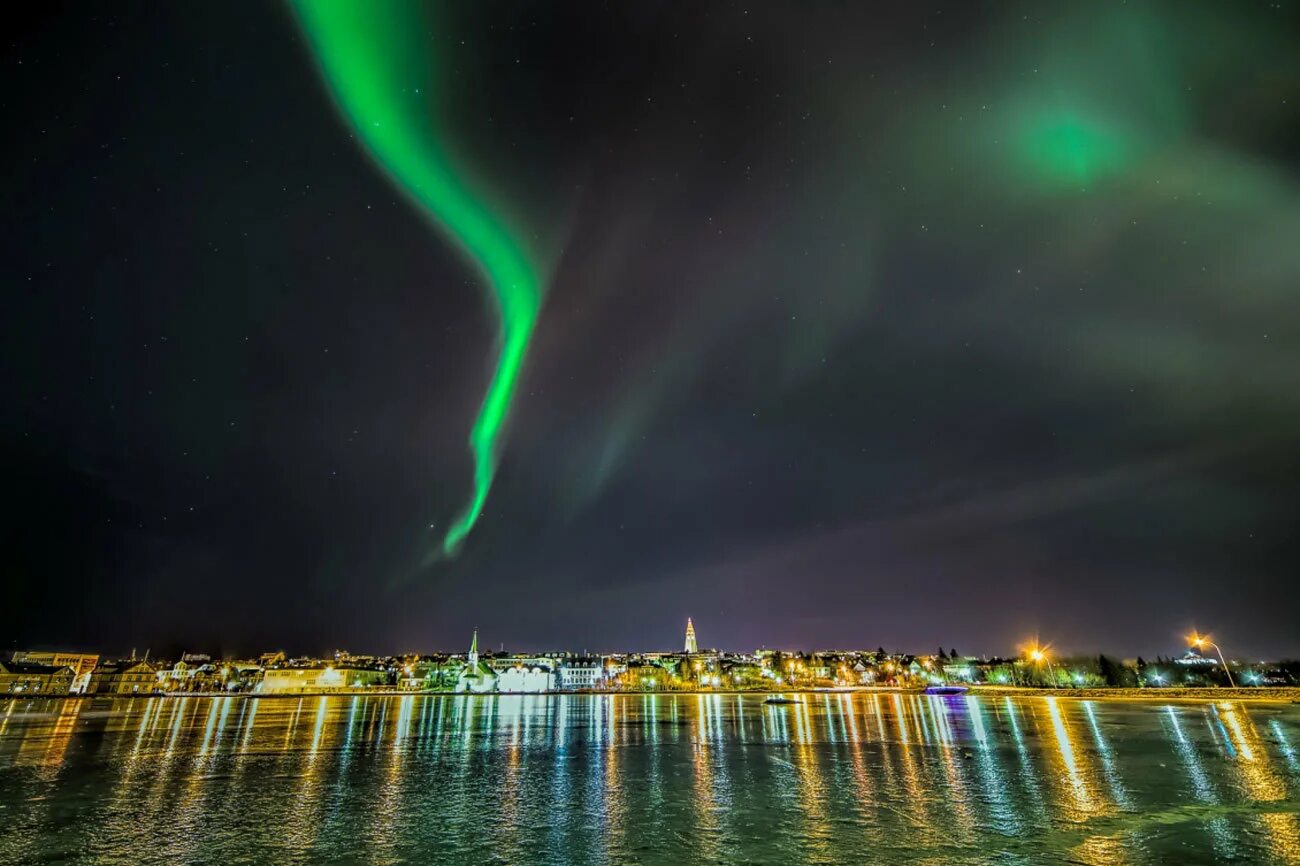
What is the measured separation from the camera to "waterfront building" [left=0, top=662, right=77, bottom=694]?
600 ft

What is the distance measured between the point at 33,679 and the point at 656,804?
247944 mm

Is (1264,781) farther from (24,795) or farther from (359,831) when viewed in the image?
(24,795)

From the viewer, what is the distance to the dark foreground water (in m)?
16.6

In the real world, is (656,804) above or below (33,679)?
below

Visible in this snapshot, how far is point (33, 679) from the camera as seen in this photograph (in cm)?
18900

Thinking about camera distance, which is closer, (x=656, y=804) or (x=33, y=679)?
(x=656, y=804)

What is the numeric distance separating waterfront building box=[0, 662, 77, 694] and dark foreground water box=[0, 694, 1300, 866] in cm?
20185

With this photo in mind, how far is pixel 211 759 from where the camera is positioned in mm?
36062

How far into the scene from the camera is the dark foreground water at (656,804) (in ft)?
54.6

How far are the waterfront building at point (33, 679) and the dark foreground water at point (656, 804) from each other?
202m

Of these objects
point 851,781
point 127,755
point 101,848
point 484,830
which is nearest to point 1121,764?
point 851,781

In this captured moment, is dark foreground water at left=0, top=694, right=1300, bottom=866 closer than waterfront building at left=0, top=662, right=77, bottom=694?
Yes

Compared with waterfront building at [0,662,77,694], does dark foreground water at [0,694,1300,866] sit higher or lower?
lower

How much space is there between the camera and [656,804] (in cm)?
2262
